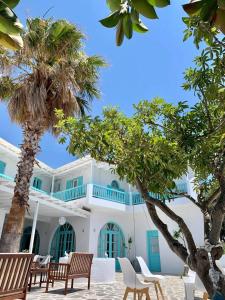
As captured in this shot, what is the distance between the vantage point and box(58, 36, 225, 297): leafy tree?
2900mm

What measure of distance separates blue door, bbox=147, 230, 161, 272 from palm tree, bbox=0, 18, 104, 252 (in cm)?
1116

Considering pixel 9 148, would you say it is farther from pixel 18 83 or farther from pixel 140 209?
pixel 140 209

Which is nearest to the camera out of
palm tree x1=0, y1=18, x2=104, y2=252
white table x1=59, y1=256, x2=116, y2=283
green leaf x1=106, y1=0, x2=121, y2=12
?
green leaf x1=106, y1=0, x2=121, y2=12

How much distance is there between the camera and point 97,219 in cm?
1730

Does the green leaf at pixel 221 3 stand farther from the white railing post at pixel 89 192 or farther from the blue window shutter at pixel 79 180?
the blue window shutter at pixel 79 180

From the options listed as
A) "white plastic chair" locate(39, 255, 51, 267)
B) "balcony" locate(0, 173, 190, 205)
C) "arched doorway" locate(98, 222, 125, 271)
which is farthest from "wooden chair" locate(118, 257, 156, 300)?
"arched doorway" locate(98, 222, 125, 271)

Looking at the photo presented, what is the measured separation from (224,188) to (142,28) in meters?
2.72

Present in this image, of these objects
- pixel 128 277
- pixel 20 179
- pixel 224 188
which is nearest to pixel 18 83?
pixel 20 179

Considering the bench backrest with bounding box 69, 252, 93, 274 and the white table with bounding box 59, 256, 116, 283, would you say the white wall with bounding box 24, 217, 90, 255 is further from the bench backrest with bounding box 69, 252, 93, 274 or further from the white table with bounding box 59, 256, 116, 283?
the bench backrest with bounding box 69, 252, 93, 274

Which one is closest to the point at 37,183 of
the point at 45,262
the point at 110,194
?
the point at 110,194

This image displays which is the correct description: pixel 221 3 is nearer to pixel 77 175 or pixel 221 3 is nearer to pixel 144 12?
pixel 144 12

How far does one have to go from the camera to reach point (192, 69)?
3.70 metres

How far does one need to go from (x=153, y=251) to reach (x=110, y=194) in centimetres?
473

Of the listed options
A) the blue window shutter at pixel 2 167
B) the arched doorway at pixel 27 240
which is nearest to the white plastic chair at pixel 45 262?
the arched doorway at pixel 27 240
